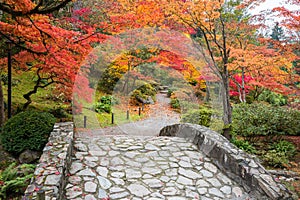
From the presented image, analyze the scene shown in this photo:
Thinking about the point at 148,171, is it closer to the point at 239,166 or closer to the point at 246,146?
the point at 239,166

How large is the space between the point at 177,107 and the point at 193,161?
1027 cm

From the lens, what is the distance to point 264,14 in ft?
24.5

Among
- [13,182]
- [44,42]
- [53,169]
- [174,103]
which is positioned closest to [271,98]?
[174,103]

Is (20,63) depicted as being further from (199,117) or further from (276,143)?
(276,143)

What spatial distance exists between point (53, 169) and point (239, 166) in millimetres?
2660

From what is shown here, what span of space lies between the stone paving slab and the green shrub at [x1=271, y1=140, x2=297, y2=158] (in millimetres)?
3641

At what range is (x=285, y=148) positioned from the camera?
23.9 feet

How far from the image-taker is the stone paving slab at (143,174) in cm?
344

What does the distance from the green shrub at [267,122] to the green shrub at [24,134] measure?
5.68 m

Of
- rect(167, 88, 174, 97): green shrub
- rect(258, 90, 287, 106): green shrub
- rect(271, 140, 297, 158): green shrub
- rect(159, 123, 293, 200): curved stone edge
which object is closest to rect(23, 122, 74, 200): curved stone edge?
rect(159, 123, 293, 200): curved stone edge

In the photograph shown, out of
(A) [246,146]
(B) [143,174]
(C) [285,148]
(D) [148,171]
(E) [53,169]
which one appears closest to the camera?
(E) [53,169]

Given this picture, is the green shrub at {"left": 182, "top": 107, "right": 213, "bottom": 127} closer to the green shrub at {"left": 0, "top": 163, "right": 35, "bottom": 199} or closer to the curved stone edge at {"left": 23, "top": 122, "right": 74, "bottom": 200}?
the curved stone edge at {"left": 23, "top": 122, "right": 74, "bottom": 200}

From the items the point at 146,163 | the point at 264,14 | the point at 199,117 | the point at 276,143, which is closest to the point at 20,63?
the point at 146,163

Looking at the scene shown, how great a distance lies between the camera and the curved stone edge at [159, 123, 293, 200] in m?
3.12
